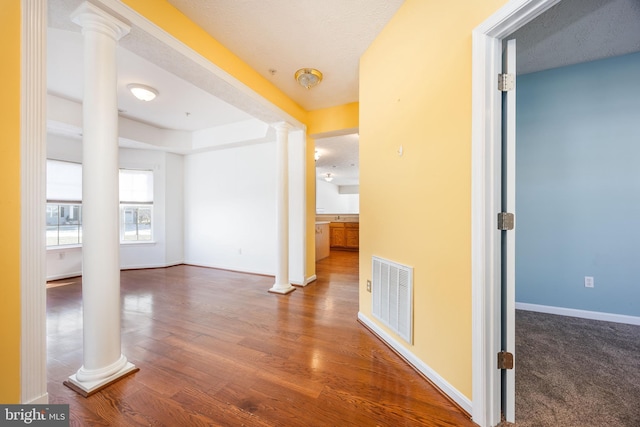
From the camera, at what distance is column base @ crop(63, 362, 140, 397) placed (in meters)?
1.44

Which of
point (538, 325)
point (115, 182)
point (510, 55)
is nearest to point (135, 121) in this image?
point (115, 182)

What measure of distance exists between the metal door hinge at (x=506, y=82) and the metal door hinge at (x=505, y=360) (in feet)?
4.68

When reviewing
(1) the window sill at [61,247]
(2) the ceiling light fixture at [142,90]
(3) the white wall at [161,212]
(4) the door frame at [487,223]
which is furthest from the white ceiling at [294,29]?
(1) the window sill at [61,247]

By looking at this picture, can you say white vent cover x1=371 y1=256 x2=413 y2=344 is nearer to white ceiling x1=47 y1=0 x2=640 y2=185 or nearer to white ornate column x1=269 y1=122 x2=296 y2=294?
white ornate column x1=269 y1=122 x2=296 y2=294

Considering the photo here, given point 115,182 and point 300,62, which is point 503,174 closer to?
point 300,62

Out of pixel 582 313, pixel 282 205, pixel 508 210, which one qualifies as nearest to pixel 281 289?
pixel 282 205

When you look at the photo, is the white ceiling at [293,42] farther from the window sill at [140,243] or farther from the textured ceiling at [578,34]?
the window sill at [140,243]

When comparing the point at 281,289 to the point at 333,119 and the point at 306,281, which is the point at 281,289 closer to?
the point at 306,281

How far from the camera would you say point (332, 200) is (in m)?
11.0

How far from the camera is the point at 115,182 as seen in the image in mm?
1592

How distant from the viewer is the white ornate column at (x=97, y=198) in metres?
1.48

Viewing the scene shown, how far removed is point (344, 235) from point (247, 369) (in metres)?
5.77

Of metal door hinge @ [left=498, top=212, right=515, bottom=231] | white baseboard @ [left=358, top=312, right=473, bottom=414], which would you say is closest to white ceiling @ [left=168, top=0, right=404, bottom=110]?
A: metal door hinge @ [left=498, top=212, right=515, bottom=231]

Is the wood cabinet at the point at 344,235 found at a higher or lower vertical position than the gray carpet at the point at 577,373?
higher
